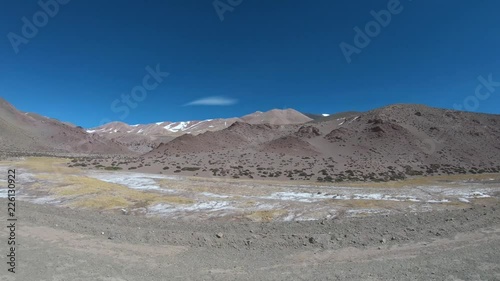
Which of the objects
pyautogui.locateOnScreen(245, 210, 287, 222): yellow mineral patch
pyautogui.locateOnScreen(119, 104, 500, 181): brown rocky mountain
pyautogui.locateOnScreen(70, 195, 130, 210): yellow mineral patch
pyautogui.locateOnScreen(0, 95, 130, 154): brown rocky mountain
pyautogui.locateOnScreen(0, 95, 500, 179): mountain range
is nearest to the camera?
pyautogui.locateOnScreen(245, 210, 287, 222): yellow mineral patch

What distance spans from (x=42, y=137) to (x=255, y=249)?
14318 centimetres

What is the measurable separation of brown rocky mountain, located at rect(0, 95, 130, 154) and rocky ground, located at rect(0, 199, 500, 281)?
110190 millimetres

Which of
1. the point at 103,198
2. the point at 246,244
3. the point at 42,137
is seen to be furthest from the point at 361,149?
the point at 42,137

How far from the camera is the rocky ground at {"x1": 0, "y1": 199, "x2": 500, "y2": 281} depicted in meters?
8.78

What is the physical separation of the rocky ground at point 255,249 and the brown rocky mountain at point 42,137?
110190 mm

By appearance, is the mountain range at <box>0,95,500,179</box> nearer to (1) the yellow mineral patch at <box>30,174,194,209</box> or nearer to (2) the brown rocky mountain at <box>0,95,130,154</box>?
(2) the brown rocky mountain at <box>0,95,130,154</box>

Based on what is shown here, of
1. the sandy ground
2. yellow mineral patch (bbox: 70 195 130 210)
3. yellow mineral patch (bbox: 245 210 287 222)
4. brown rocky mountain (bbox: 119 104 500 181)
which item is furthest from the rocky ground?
brown rocky mountain (bbox: 119 104 500 181)

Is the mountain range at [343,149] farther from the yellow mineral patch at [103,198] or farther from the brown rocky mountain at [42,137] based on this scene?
the yellow mineral patch at [103,198]

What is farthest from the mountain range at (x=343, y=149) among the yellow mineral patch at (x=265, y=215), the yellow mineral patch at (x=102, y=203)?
the yellow mineral patch at (x=265, y=215)

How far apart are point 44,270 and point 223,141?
79.8 meters

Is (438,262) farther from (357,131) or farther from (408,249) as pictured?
(357,131)

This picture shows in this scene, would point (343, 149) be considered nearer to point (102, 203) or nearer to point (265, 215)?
point (265, 215)

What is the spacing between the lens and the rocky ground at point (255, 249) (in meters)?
8.78

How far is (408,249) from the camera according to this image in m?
10.9
